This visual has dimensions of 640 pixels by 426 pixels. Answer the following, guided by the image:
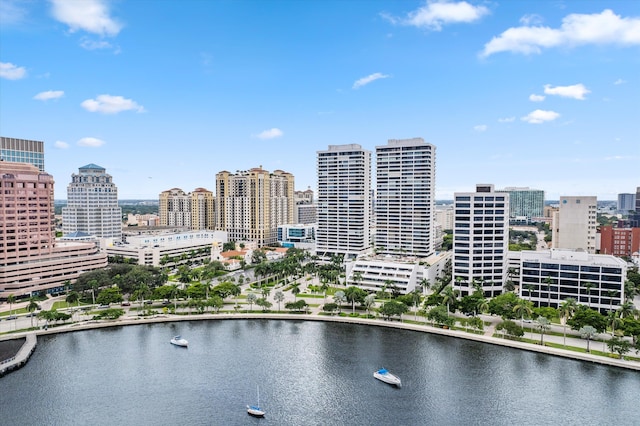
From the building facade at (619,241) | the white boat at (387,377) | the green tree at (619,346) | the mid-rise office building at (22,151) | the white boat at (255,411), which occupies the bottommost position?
the white boat at (255,411)

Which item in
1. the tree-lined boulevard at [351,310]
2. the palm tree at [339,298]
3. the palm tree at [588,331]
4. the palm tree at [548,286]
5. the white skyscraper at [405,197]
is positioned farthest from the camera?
the white skyscraper at [405,197]

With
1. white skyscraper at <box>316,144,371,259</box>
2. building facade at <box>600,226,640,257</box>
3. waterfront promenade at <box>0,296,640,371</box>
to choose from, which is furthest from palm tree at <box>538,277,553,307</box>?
building facade at <box>600,226,640,257</box>

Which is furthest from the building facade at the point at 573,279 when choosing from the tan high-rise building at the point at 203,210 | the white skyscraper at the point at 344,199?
the tan high-rise building at the point at 203,210

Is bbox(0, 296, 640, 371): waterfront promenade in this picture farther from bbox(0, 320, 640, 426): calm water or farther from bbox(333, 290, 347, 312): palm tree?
bbox(333, 290, 347, 312): palm tree

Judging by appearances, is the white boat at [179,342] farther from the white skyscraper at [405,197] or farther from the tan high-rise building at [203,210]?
the tan high-rise building at [203,210]

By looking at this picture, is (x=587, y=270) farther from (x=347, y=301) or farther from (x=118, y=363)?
(x=118, y=363)

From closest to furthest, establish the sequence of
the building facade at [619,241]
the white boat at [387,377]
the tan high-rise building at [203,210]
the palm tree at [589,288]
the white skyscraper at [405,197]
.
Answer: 1. the white boat at [387,377]
2. the palm tree at [589,288]
3. the white skyscraper at [405,197]
4. the building facade at [619,241]
5. the tan high-rise building at [203,210]

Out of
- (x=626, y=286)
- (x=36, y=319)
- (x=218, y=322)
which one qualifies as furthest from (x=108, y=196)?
(x=626, y=286)
